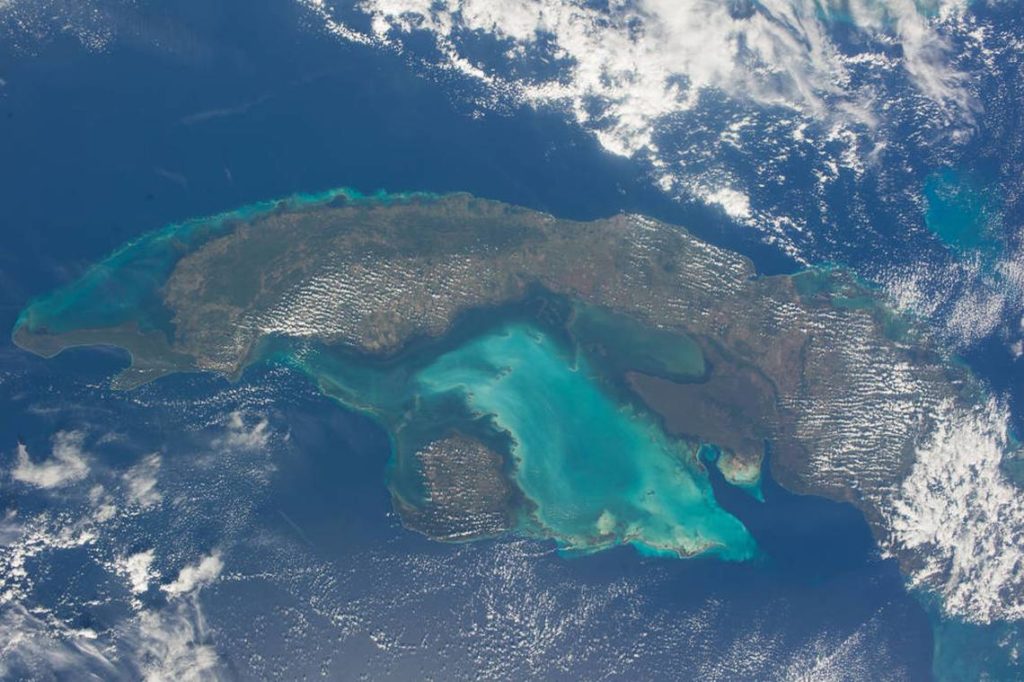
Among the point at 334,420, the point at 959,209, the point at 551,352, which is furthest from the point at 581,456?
the point at 959,209

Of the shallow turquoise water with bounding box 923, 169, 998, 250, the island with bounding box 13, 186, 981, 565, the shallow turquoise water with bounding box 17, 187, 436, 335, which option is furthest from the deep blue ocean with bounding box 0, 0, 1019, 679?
the shallow turquoise water with bounding box 923, 169, 998, 250

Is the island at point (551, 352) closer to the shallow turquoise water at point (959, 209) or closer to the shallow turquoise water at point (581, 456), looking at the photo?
the shallow turquoise water at point (581, 456)

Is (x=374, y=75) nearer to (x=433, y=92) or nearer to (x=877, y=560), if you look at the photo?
(x=433, y=92)

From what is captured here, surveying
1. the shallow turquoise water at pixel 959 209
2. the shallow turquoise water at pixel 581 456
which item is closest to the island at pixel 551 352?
the shallow turquoise water at pixel 581 456

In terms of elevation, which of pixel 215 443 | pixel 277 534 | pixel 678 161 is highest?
pixel 678 161

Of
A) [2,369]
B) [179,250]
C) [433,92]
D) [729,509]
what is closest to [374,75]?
[433,92]
